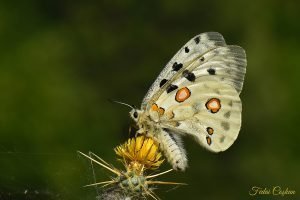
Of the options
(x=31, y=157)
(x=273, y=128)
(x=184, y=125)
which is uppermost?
(x=273, y=128)

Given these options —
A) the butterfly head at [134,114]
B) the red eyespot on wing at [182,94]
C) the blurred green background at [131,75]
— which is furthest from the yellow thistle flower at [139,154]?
the blurred green background at [131,75]

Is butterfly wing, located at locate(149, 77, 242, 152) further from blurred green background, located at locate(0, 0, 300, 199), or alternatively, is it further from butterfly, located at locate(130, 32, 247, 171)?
blurred green background, located at locate(0, 0, 300, 199)

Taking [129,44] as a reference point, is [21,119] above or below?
below

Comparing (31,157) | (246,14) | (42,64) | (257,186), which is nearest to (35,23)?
(42,64)

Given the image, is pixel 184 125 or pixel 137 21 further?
pixel 137 21

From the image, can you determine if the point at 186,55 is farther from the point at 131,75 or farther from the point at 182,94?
the point at 131,75

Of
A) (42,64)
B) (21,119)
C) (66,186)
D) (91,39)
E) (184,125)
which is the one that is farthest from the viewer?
(91,39)

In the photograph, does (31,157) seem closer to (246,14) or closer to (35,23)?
(35,23)
